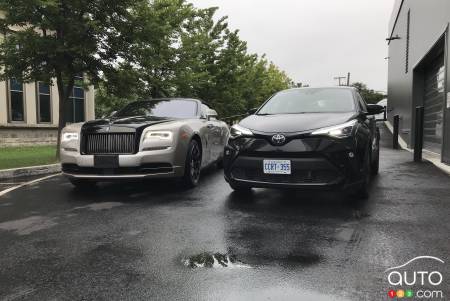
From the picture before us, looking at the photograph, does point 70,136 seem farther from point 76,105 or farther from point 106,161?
point 76,105

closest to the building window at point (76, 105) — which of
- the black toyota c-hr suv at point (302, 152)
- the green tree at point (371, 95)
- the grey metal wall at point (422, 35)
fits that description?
the grey metal wall at point (422, 35)

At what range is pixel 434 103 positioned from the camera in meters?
12.2

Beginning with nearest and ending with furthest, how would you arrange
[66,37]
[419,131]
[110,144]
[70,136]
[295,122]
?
1. [295,122]
2. [110,144]
3. [70,136]
4. [419,131]
5. [66,37]

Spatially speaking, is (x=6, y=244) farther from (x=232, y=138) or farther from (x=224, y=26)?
(x=224, y=26)

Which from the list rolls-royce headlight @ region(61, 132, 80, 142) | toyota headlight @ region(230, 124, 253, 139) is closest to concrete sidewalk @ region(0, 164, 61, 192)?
rolls-royce headlight @ region(61, 132, 80, 142)

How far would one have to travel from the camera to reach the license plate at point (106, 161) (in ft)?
17.6

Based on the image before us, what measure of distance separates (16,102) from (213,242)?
66.7 feet

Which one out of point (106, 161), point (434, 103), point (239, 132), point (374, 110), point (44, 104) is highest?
point (44, 104)

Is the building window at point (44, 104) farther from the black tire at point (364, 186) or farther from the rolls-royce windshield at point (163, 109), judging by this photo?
the black tire at point (364, 186)

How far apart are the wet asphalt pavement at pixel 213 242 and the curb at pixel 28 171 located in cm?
258

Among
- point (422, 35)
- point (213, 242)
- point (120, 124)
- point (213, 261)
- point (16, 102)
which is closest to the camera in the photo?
point (213, 261)

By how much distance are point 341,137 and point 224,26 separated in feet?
68.4

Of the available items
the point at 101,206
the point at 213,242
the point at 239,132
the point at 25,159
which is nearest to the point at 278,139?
the point at 239,132

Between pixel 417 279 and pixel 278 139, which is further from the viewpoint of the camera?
pixel 278 139
